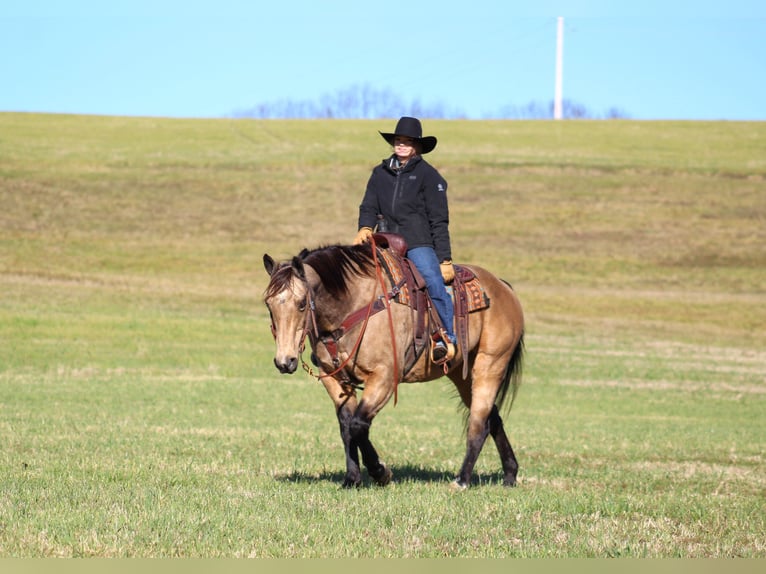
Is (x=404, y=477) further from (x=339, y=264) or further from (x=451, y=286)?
(x=339, y=264)

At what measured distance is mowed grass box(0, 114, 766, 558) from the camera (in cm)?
754

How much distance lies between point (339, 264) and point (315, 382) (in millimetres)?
17899

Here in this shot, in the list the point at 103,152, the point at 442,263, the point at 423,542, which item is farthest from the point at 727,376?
the point at 103,152

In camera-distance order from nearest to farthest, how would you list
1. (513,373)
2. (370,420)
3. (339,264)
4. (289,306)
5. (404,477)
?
1. (289,306)
2. (370,420)
3. (339,264)
4. (404,477)
5. (513,373)

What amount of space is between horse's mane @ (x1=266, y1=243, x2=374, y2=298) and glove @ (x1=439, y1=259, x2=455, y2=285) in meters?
0.83

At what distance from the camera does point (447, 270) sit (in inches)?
406

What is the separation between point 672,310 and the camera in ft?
137

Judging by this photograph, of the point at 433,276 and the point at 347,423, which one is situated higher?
the point at 433,276

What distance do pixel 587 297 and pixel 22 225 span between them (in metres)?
26.6

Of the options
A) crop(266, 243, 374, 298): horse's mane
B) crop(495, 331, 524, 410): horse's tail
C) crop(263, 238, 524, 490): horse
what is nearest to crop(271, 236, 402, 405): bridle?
crop(263, 238, 524, 490): horse

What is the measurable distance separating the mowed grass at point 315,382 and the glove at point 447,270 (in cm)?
207

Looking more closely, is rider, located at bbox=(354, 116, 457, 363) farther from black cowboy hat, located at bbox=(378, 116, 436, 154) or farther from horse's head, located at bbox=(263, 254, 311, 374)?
horse's head, located at bbox=(263, 254, 311, 374)

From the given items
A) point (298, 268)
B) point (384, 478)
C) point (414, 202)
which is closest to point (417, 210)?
point (414, 202)

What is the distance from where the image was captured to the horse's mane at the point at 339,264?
941cm
